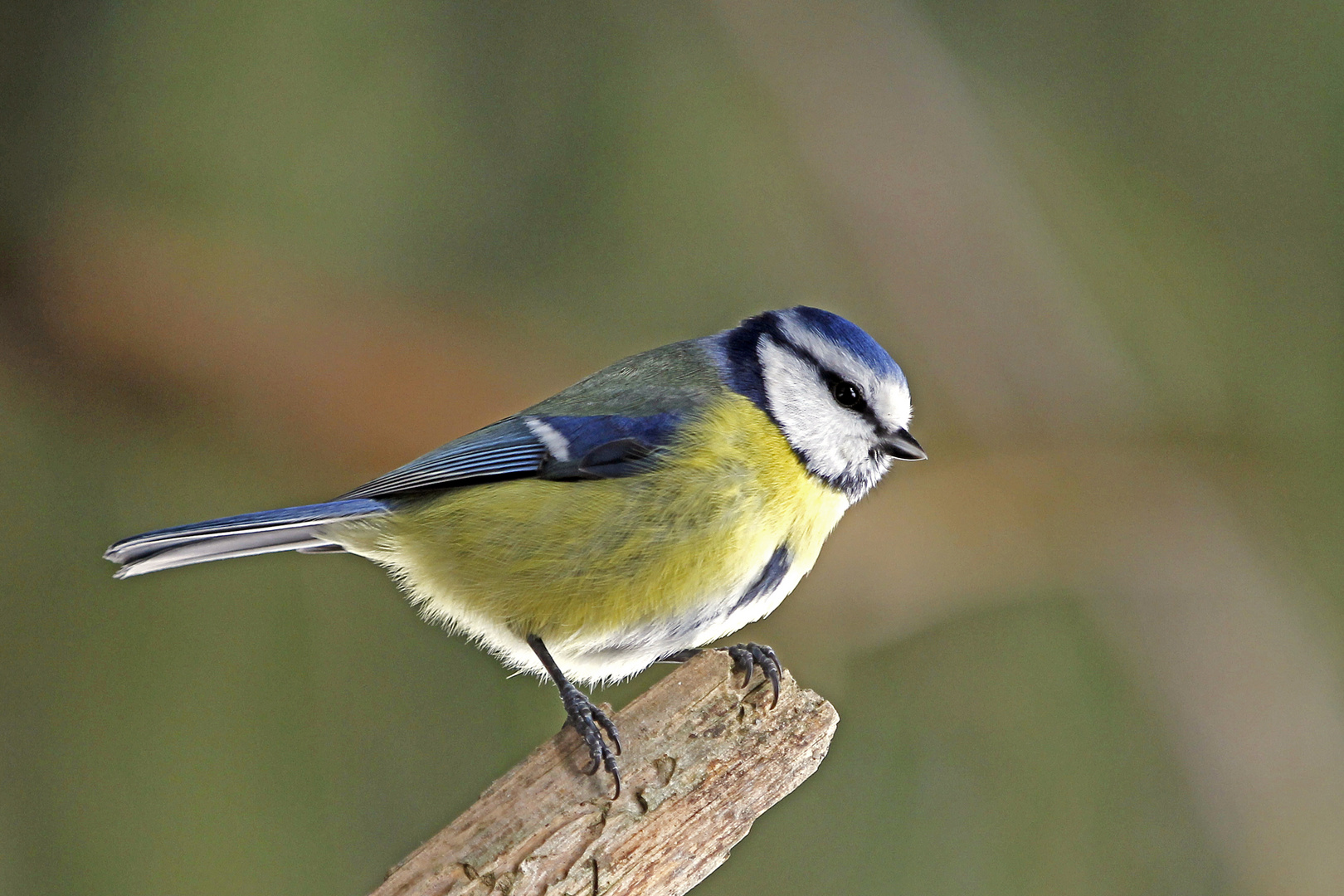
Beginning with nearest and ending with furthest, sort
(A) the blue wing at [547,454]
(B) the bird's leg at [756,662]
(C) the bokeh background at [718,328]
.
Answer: (B) the bird's leg at [756,662] < (A) the blue wing at [547,454] < (C) the bokeh background at [718,328]

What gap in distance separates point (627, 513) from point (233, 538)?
44 centimetres

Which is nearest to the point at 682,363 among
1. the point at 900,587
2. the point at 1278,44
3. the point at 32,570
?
the point at 900,587

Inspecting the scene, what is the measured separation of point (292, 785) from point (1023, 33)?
7.59 feet

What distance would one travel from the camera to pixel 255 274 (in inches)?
86.8

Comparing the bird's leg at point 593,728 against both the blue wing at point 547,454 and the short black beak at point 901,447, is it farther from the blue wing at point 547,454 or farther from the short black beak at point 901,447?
the short black beak at point 901,447

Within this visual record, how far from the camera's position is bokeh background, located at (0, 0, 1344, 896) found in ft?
6.67

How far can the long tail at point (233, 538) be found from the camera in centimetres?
117

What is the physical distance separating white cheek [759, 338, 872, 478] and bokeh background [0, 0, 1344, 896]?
737mm

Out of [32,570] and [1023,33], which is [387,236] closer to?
[32,570]

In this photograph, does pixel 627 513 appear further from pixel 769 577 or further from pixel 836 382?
pixel 836 382

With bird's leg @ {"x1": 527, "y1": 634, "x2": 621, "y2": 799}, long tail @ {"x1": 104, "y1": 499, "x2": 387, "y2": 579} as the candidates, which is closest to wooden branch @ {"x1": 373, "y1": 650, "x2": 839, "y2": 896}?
bird's leg @ {"x1": 527, "y1": 634, "x2": 621, "y2": 799}

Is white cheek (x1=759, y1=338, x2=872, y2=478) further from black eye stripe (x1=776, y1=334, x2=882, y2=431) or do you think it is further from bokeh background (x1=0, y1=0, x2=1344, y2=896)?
bokeh background (x1=0, y1=0, x2=1344, y2=896)

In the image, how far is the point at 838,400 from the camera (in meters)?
1.34

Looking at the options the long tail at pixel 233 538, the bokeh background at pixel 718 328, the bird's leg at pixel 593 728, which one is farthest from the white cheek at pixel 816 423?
the bokeh background at pixel 718 328
